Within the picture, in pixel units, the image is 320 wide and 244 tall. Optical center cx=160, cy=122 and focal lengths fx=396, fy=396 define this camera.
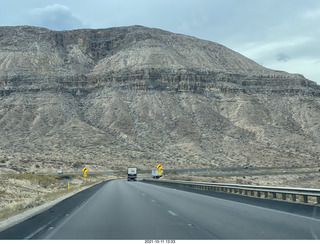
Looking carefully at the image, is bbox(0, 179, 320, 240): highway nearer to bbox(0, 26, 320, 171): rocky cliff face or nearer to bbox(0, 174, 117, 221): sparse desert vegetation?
bbox(0, 174, 117, 221): sparse desert vegetation

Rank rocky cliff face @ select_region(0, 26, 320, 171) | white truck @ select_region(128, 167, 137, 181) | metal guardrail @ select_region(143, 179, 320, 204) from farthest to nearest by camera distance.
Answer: rocky cliff face @ select_region(0, 26, 320, 171), white truck @ select_region(128, 167, 137, 181), metal guardrail @ select_region(143, 179, 320, 204)

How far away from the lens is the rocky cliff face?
90.8 metres

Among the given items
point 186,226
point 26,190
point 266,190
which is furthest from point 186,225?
point 26,190

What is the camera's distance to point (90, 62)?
13588 cm

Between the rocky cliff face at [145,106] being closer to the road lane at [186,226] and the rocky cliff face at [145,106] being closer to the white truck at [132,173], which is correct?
the white truck at [132,173]

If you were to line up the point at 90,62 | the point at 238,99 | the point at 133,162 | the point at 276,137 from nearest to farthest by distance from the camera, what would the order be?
the point at 133,162 → the point at 276,137 → the point at 238,99 → the point at 90,62

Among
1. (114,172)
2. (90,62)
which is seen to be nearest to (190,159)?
(114,172)

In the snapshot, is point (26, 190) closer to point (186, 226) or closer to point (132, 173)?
point (186, 226)

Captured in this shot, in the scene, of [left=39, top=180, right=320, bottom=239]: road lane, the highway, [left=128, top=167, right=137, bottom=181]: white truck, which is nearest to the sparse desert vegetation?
the highway

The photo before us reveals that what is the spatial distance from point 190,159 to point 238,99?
31.6 m

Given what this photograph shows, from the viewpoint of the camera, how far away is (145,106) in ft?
344

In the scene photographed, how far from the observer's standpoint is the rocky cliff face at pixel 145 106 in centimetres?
9075

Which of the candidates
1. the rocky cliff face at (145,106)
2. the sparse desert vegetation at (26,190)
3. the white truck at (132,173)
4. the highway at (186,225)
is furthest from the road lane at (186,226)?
the rocky cliff face at (145,106)

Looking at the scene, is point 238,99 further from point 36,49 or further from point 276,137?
point 36,49
